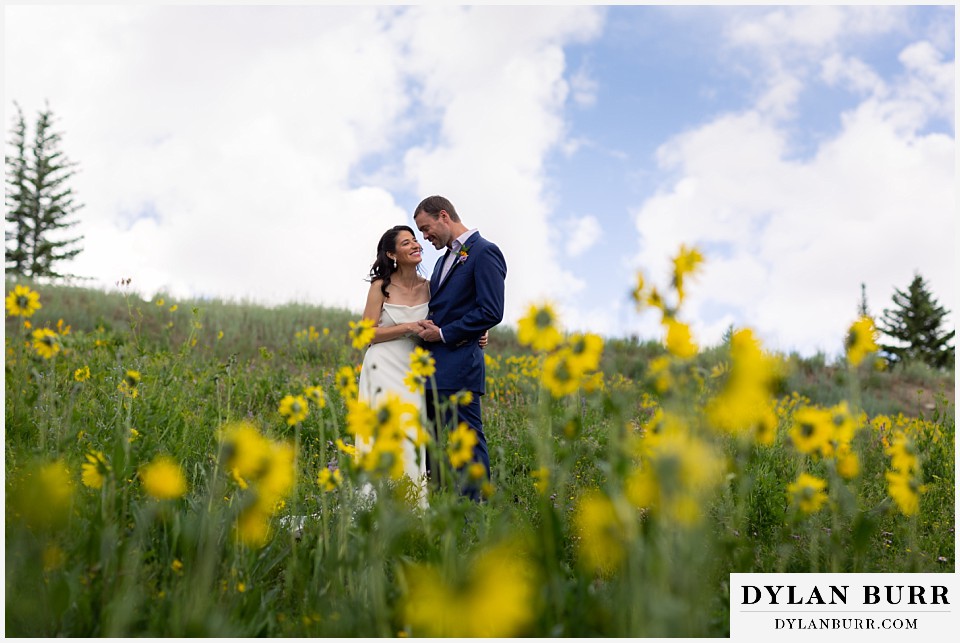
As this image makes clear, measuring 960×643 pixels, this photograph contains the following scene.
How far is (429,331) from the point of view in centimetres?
385

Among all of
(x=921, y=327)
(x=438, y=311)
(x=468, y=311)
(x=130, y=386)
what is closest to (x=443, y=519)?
(x=468, y=311)

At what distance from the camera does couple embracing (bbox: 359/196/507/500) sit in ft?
12.5

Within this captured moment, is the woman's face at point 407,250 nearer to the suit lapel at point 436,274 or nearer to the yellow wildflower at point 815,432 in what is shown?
the suit lapel at point 436,274

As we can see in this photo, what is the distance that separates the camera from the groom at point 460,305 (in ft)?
12.4

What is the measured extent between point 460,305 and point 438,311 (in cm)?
16

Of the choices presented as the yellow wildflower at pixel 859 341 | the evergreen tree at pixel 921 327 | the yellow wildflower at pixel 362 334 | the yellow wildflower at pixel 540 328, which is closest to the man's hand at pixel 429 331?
the yellow wildflower at pixel 362 334

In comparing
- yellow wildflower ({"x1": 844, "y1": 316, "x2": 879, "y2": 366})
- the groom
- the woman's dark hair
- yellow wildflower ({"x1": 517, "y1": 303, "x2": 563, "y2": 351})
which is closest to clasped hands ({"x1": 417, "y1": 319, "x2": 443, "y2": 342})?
the groom

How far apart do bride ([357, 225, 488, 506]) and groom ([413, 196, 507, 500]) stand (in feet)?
0.44

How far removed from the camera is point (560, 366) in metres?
1.60

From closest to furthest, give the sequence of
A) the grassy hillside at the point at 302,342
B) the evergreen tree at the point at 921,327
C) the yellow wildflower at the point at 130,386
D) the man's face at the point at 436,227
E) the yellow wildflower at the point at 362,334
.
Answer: the yellow wildflower at the point at 362,334
the yellow wildflower at the point at 130,386
the man's face at the point at 436,227
the grassy hillside at the point at 302,342
the evergreen tree at the point at 921,327

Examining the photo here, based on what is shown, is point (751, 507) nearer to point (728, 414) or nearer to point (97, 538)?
point (728, 414)

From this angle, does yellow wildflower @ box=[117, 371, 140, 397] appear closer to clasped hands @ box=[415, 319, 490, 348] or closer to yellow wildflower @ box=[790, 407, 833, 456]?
clasped hands @ box=[415, 319, 490, 348]

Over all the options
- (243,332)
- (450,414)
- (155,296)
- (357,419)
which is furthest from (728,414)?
(155,296)

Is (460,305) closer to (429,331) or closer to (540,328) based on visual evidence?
(429,331)
